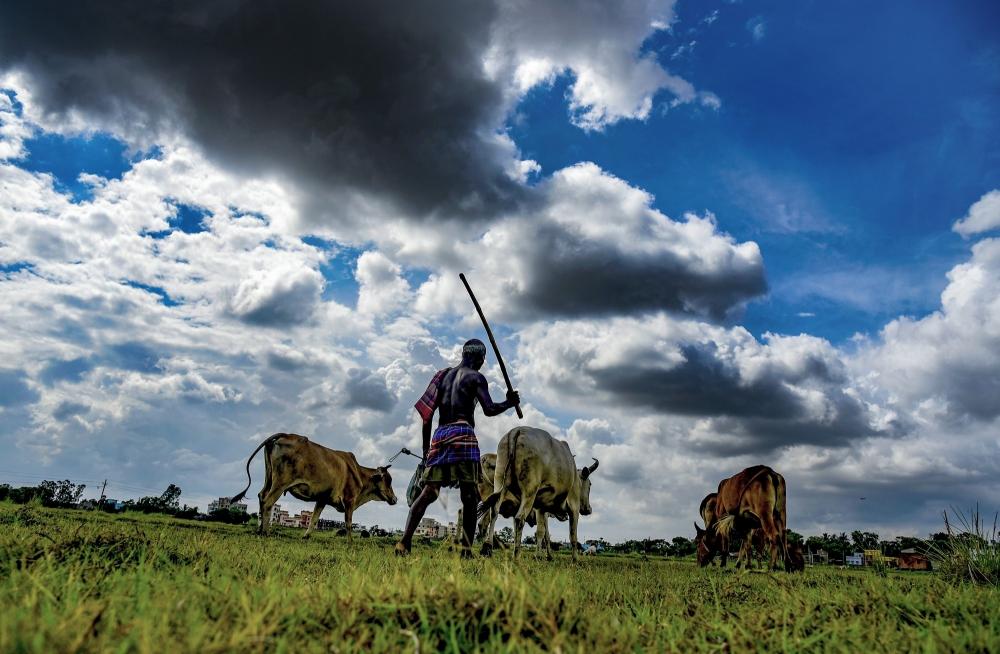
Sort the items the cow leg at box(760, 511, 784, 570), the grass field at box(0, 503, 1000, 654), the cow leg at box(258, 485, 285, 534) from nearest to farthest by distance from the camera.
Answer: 1. the grass field at box(0, 503, 1000, 654)
2. the cow leg at box(760, 511, 784, 570)
3. the cow leg at box(258, 485, 285, 534)

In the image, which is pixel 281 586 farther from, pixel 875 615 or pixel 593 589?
pixel 875 615

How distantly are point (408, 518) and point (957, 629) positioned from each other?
6.15m

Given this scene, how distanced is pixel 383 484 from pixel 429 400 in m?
10.9

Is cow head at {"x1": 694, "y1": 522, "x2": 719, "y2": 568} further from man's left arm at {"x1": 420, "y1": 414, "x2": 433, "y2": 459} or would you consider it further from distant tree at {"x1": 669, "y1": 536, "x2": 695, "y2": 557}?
distant tree at {"x1": 669, "y1": 536, "x2": 695, "y2": 557}

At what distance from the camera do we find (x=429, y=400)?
8.67 metres

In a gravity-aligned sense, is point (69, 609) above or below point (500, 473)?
below

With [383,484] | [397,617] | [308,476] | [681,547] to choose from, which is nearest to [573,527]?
[308,476]

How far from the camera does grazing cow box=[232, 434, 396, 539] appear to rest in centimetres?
1484

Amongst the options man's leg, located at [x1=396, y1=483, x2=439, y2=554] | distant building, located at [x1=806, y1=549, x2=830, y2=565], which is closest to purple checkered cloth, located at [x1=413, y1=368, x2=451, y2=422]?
man's leg, located at [x1=396, y1=483, x2=439, y2=554]

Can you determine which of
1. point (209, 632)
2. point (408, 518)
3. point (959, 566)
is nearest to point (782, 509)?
point (959, 566)

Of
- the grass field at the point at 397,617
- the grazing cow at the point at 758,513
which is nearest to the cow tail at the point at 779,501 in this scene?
the grazing cow at the point at 758,513

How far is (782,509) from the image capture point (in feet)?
40.8

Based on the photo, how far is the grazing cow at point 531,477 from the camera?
10.6 meters

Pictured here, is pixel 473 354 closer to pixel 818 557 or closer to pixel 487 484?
pixel 487 484
